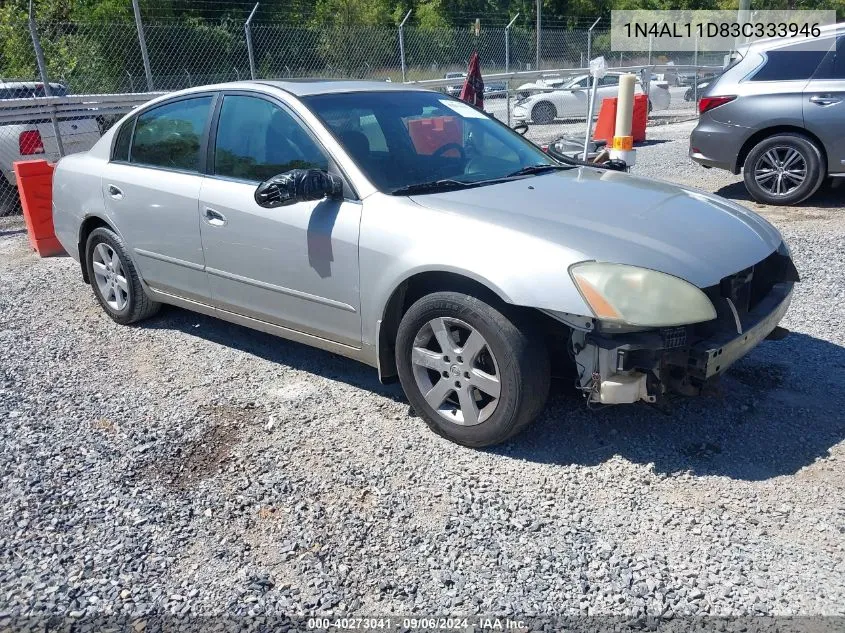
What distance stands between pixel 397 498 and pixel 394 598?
1.99 feet

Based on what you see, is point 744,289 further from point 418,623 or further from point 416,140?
point 418,623

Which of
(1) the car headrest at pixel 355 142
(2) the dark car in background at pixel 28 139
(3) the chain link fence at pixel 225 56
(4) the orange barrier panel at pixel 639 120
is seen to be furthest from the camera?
(4) the orange barrier panel at pixel 639 120

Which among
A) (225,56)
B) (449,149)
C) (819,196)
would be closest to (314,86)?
(449,149)

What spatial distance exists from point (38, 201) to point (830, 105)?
792 centimetres

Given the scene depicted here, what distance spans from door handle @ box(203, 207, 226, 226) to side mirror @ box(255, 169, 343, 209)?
20.6 inches

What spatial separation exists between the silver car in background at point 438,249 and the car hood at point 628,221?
1 centimetres

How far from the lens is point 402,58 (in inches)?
578

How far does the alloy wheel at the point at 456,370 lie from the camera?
3330 millimetres

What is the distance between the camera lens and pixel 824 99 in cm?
754

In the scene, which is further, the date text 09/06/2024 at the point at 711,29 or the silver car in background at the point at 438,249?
the date text 09/06/2024 at the point at 711,29

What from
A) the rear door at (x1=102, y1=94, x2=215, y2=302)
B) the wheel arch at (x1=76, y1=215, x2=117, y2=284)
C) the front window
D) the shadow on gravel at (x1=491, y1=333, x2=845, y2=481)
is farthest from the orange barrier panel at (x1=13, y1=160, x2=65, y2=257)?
the shadow on gravel at (x1=491, y1=333, x2=845, y2=481)

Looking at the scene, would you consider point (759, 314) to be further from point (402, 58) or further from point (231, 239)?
point (402, 58)

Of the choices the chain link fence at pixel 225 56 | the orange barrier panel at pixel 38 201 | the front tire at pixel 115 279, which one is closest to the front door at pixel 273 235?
the front tire at pixel 115 279

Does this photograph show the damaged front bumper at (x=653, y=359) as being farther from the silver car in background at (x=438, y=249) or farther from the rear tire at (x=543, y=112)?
the rear tire at (x=543, y=112)
